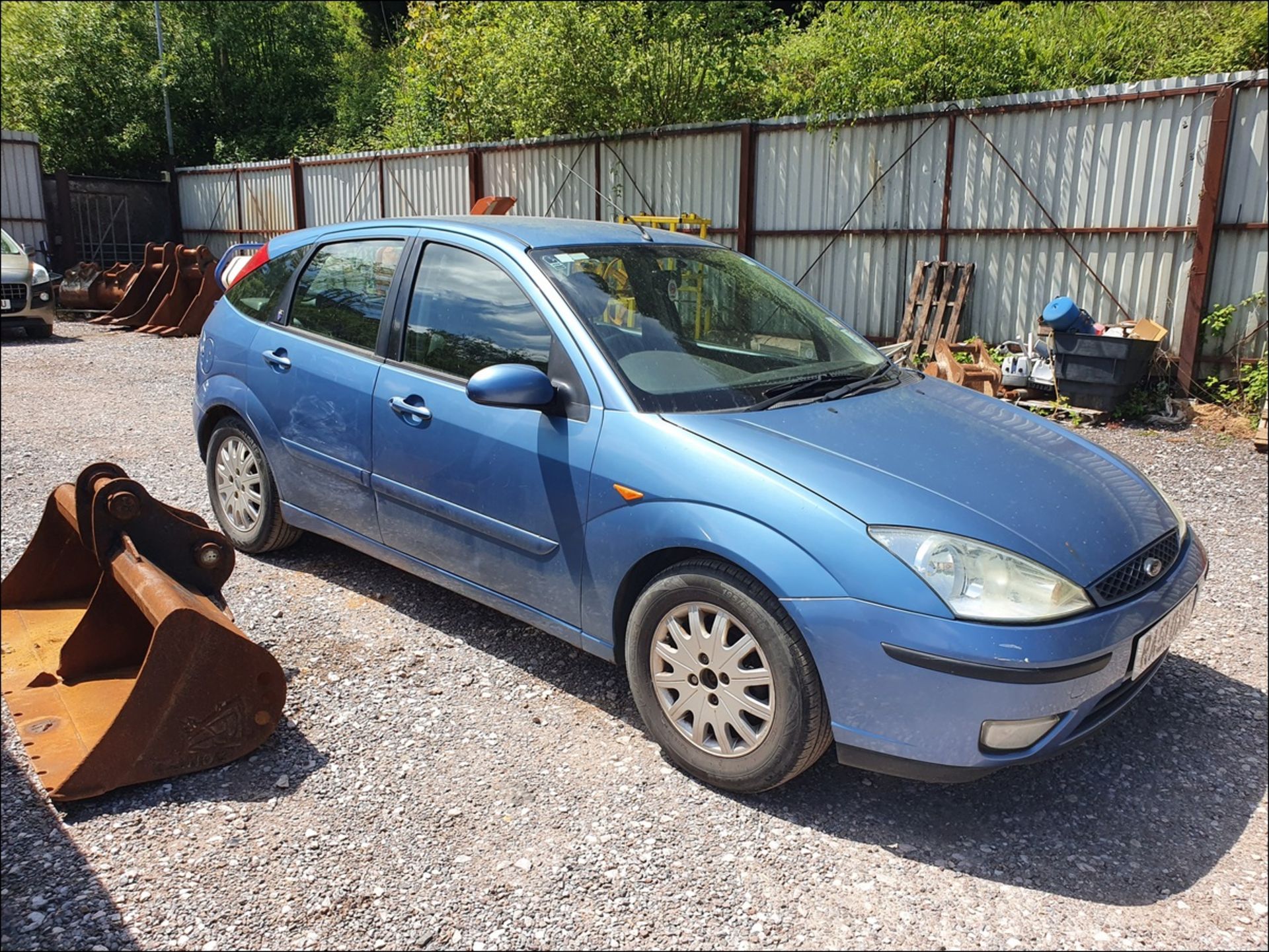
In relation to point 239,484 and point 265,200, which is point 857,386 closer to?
point 239,484

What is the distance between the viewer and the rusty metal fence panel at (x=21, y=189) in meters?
20.5

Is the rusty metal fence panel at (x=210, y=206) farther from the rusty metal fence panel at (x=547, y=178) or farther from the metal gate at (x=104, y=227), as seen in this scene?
the rusty metal fence panel at (x=547, y=178)

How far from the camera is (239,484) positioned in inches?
196

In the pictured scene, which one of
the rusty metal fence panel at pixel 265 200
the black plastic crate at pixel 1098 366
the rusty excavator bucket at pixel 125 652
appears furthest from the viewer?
the rusty metal fence panel at pixel 265 200

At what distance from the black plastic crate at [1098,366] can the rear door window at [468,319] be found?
669 centimetres

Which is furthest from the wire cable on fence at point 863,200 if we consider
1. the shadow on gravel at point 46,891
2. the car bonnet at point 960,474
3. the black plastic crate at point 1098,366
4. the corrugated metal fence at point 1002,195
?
the shadow on gravel at point 46,891

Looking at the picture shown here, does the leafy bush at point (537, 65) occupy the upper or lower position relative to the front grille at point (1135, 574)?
upper

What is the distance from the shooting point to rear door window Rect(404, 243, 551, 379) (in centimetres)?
365

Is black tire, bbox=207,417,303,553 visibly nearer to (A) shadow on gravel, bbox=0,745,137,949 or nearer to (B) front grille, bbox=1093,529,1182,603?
(A) shadow on gravel, bbox=0,745,137,949

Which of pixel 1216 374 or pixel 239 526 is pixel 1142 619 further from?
pixel 1216 374

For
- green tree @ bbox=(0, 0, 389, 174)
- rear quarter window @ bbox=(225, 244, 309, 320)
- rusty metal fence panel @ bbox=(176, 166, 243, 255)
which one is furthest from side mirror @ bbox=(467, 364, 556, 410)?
green tree @ bbox=(0, 0, 389, 174)

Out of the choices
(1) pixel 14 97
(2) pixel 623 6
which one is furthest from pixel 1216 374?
(1) pixel 14 97

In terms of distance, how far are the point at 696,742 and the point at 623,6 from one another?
46.9ft

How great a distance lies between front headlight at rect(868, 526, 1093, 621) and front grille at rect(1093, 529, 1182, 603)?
0.11m
